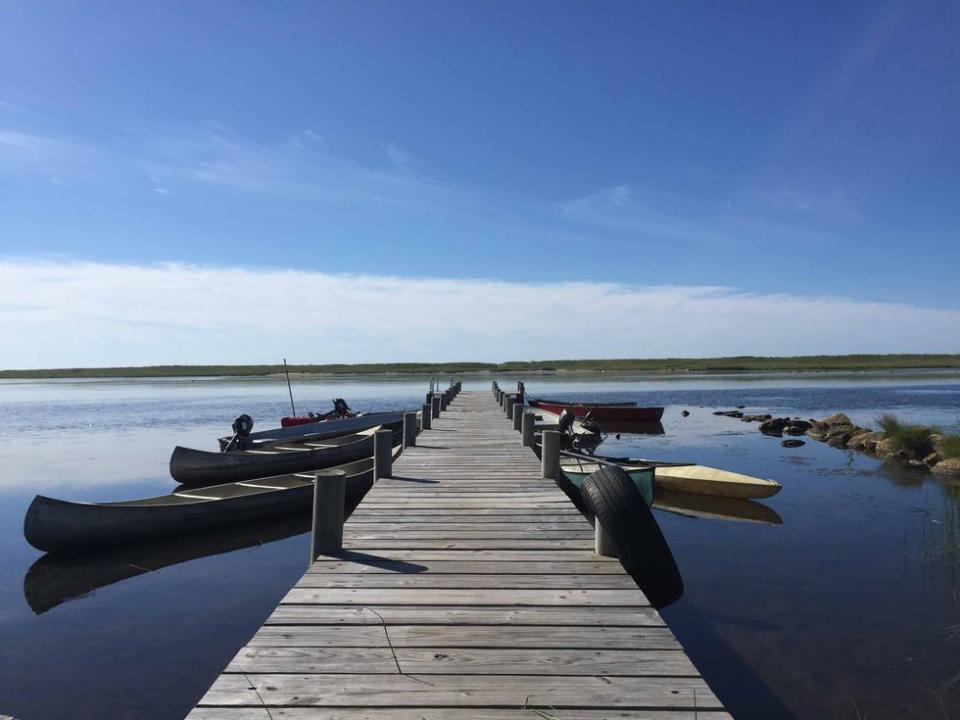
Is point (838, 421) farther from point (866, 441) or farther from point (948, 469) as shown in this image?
point (948, 469)

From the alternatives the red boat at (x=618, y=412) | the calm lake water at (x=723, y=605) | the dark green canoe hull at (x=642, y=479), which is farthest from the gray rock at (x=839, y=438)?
the dark green canoe hull at (x=642, y=479)

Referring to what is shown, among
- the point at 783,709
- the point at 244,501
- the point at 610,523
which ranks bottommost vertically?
the point at 783,709

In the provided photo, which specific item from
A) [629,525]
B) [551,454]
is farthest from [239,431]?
[629,525]

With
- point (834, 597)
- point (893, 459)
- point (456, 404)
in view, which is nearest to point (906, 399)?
point (893, 459)

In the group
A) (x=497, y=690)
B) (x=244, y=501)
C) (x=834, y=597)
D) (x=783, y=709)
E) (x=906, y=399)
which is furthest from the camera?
(x=906, y=399)

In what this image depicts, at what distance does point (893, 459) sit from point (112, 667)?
22.1 m

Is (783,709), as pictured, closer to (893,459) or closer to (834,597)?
(834,597)

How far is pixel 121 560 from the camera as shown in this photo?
1105cm

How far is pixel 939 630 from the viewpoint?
25.4ft

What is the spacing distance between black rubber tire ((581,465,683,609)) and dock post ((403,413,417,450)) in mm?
7461

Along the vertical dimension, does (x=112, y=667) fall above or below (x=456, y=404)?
below

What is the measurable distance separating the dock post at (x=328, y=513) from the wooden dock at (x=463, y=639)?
18cm

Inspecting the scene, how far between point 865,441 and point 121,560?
23.6 metres

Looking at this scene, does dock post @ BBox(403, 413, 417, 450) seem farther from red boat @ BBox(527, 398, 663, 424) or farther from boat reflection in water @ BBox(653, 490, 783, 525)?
red boat @ BBox(527, 398, 663, 424)
